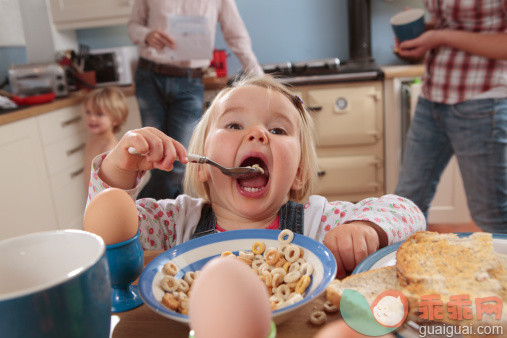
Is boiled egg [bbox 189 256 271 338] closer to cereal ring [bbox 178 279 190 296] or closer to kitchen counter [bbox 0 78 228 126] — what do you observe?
cereal ring [bbox 178 279 190 296]

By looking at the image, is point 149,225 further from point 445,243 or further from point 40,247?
point 445,243

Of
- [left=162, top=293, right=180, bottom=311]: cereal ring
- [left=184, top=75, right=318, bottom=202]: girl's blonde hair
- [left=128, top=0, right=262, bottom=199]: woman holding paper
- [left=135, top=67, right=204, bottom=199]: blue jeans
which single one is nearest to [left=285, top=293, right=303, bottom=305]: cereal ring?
[left=162, top=293, right=180, bottom=311]: cereal ring

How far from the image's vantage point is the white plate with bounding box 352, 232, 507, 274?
50cm

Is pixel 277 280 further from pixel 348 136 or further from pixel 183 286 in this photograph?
pixel 348 136

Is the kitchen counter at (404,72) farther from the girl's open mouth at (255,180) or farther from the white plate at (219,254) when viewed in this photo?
the white plate at (219,254)

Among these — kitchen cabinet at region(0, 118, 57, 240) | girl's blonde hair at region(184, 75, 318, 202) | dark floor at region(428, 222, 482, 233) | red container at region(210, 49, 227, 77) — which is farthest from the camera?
red container at region(210, 49, 227, 77)

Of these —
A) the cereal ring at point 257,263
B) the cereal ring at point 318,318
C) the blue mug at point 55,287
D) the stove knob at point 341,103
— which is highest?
the blue mug at point 55,287

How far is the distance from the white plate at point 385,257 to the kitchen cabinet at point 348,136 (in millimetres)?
2066

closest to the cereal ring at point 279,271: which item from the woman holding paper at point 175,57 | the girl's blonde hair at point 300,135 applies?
the girl's blonde hair at point 300,135

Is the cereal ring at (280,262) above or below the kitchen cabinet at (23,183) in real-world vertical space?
above

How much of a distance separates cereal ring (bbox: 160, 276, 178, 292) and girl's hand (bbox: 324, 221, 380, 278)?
8.3 inches

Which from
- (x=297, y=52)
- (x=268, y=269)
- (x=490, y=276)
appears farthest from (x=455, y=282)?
(x=297, y=52)

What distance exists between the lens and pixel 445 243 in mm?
514

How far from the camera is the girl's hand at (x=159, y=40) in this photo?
2.24m
